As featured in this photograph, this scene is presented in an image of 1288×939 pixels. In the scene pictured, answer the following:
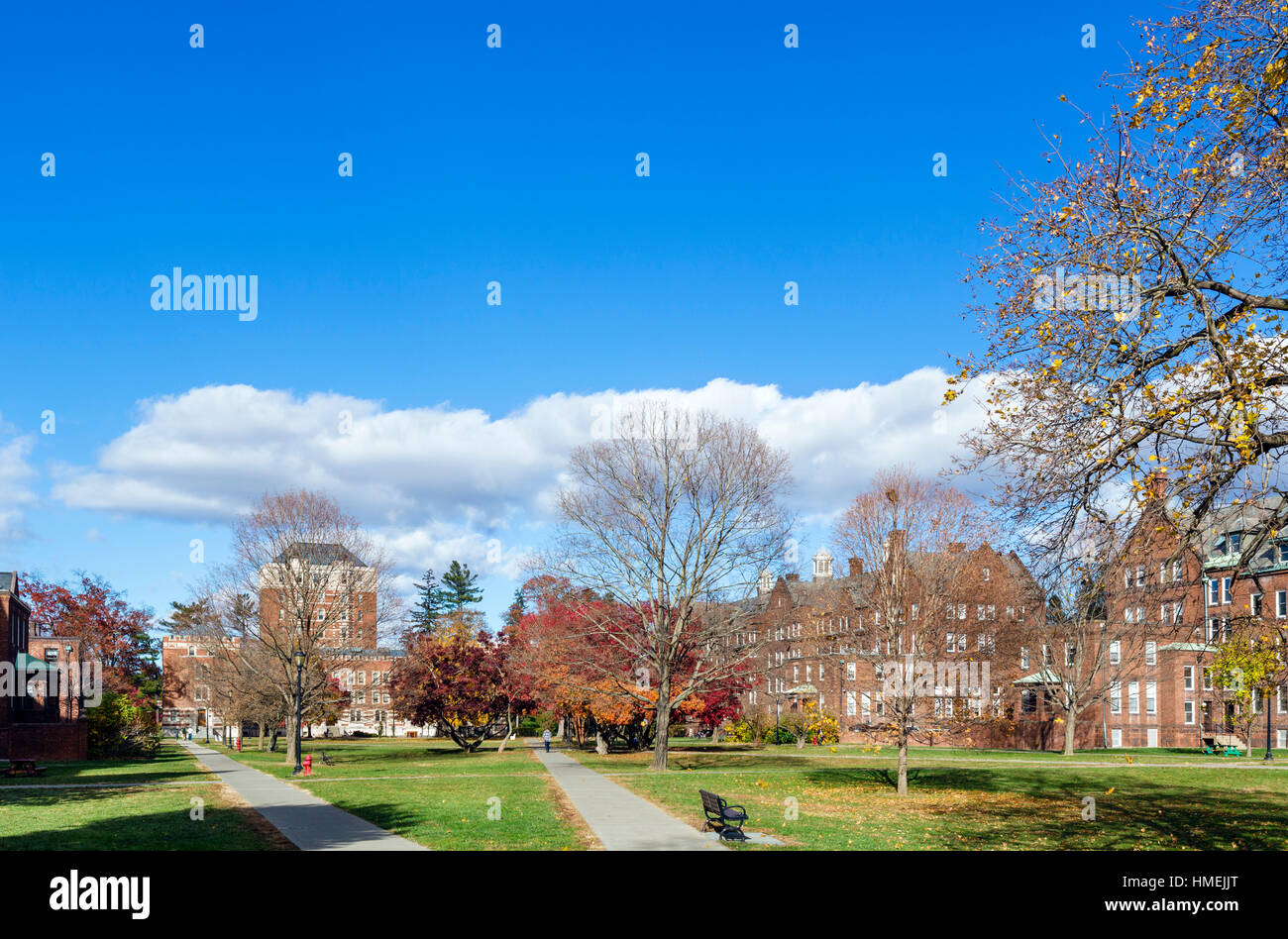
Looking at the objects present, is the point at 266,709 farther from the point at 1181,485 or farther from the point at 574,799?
the point at 1181,485

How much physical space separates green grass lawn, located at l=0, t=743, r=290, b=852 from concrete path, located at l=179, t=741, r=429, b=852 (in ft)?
1.31

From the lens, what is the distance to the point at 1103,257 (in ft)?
42.2

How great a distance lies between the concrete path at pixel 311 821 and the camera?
1566cm

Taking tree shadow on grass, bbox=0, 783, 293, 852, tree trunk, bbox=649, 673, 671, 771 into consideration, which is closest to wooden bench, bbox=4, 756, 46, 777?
tree shadow on grass, bbox=0, 783, 293, 852

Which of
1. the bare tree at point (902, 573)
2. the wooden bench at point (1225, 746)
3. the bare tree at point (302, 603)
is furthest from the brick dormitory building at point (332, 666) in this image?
the wooden bench at point (1225, 746)

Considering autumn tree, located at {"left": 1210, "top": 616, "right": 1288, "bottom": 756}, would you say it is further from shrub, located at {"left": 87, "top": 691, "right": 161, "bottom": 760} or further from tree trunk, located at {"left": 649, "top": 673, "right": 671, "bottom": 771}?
shrub, located at {"left": 87, "top": 691, "right": 161, "bottom": 760}

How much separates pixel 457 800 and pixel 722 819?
28.8ft

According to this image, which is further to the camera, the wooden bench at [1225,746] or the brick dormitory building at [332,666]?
the wooden bench at [1225,746]

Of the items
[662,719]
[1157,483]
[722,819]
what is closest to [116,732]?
[662,719]

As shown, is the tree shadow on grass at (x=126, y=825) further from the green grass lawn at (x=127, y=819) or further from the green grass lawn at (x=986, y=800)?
the green grass lawn at (x=986, y=800)

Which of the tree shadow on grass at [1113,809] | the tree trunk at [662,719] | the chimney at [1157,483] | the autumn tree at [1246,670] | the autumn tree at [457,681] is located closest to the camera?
the chimney at [1157,483]

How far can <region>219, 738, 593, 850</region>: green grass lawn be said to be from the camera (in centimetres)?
1656

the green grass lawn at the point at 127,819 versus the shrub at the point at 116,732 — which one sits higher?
the green grass lawn at the point at 127,819

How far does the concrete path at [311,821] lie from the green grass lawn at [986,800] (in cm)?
609
